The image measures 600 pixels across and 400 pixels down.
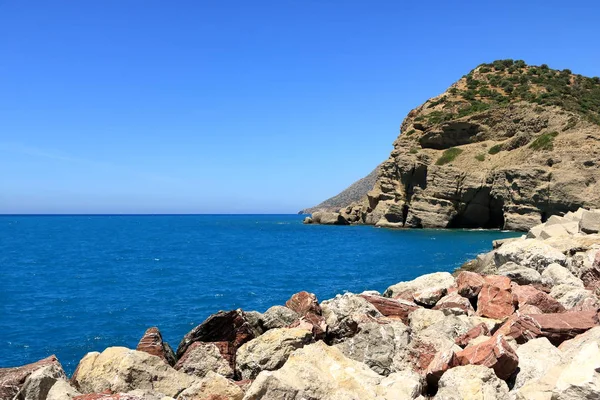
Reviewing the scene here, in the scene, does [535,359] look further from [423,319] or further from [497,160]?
[497,160]

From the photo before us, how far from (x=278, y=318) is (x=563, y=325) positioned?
5.70 meters

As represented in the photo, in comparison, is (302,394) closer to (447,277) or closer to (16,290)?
(447,277)

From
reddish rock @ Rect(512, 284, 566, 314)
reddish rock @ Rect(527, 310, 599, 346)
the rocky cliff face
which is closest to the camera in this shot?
reddish rock @ Rect(527, 310, 599, 346)

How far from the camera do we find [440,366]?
7684mm

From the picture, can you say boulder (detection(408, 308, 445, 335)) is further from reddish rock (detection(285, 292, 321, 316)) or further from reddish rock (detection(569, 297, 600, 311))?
reddish rock (detection(569, 297, 600, 311))

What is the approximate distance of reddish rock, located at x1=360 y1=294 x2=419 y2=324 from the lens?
12.1 m

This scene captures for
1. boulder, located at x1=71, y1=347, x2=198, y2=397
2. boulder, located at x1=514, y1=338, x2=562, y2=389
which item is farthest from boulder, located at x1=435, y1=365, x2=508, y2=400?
boulder, located at x1=71, y1=347, x2=198, y2=397

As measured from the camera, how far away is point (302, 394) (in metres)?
6.73

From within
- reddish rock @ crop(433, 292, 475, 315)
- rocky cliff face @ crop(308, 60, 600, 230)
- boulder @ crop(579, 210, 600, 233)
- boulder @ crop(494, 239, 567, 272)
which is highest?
rocky cliff face @ crop(308, 60, 600, 230)

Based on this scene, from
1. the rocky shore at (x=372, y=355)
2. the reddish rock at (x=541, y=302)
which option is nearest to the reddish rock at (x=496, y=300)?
the rocky shore at (x=372, y=355)

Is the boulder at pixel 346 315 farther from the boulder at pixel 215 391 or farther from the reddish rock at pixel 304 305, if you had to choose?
the boulder at pixel 215 391

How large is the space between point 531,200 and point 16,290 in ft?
189

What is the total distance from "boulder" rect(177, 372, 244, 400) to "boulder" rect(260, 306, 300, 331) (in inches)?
158

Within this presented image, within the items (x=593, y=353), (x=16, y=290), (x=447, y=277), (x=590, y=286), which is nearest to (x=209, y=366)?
(x=593, y=353)
